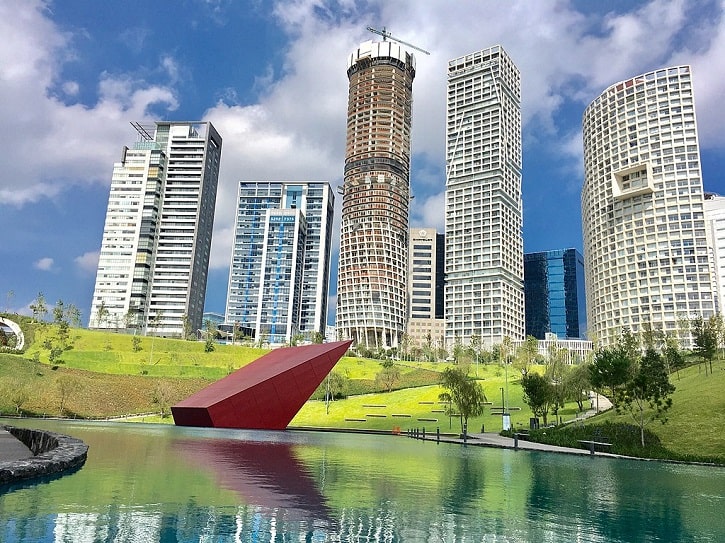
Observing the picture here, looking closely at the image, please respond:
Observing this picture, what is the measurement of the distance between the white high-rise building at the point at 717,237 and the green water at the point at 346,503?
405 ft

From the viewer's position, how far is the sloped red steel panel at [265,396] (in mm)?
39312

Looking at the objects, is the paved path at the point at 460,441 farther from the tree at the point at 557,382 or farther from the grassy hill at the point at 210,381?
the grassy hill at the point at 210,381

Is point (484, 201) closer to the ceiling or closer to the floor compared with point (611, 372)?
closer to the ceiling

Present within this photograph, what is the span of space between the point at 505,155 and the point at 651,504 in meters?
147

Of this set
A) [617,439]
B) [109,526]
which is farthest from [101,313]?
[109,526]

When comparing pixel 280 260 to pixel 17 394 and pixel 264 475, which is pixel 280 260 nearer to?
pixel 17 394

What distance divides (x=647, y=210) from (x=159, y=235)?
366 feet

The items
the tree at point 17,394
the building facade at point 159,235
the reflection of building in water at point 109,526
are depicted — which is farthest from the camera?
the building facade at point 159,235

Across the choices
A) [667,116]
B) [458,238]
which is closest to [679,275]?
[667,116]

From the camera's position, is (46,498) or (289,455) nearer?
(46,498)

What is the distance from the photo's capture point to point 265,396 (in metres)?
40.3

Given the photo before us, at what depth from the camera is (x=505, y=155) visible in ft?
500

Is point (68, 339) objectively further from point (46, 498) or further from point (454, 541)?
point (454, 541)

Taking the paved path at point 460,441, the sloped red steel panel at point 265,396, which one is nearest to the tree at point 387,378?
the paved path at point 460,441
